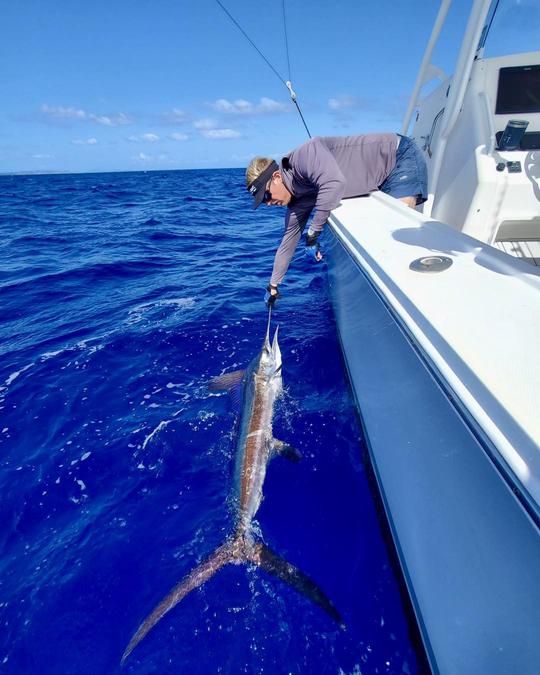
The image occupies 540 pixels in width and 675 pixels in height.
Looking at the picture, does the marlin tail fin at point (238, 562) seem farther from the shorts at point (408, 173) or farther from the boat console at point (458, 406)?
the shorts at point (408, 173)

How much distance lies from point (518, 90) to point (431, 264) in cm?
449

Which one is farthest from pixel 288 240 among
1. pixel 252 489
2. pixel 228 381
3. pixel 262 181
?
pixel 252 489

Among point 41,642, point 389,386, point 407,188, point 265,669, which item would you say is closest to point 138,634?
point 41,642

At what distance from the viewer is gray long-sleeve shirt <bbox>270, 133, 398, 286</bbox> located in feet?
10.8

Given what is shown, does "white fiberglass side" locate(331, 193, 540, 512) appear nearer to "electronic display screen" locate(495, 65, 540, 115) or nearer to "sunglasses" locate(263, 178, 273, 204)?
"sunglasses" locate(263, 178, 273, 204)

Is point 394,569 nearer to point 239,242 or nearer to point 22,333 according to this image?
point 22,333

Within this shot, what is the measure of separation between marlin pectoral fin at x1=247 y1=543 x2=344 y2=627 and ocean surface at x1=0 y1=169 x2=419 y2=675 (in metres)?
0.08

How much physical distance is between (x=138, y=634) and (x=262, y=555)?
85 centimetres

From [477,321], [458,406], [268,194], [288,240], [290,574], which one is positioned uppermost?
[268,194]

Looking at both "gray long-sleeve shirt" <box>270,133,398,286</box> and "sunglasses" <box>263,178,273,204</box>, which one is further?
"sunglasses" <box>263,178,273,204</box>

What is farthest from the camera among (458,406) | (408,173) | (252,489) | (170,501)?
(408,173)

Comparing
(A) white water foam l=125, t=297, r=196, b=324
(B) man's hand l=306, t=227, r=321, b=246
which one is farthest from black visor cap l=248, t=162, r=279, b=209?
(A) white water foam l=125, t=297, r=196, b=324

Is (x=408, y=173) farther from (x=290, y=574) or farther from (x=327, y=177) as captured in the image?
(x=290, y=574)

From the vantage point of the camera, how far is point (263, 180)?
3305 millimetres
